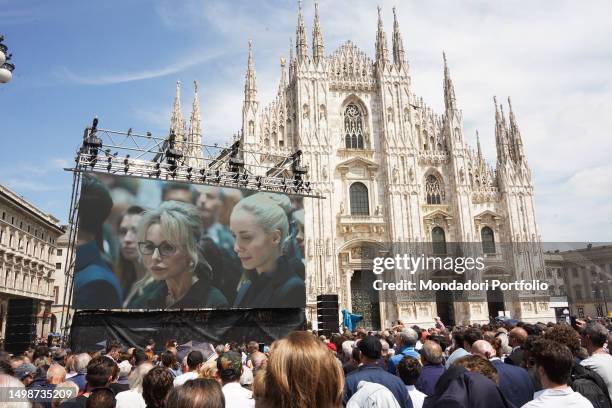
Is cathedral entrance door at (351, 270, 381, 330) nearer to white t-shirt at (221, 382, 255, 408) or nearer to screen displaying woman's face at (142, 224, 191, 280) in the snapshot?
screen displaying woman's face at (142, 224, 191, 280)

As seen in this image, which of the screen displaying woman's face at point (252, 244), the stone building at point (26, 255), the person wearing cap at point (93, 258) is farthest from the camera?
the stone building at point (26, 255)

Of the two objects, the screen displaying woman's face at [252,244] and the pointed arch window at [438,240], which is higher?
the pointed arch window at [438,240]

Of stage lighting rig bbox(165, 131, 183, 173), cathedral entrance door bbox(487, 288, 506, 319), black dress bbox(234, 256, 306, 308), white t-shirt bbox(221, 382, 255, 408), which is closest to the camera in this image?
white t-shirt bbox(221, 382, 255, 408)

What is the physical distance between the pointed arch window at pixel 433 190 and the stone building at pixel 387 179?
0.07 meters

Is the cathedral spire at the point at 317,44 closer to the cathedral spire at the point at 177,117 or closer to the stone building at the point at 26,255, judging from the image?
the cathedral spire at the point at 177,117

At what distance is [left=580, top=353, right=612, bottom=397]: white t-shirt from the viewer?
4504mm

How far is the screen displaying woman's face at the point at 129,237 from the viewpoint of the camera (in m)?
17.3

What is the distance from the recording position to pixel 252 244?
773 inches

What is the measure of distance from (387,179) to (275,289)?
14.7 meters

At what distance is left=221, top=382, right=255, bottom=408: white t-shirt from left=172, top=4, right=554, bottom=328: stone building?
24.0 m

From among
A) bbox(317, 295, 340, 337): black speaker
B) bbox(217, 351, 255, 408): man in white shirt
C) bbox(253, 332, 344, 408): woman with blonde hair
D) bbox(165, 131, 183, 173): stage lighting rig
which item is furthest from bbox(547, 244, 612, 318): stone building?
bbox(253, 332, 344, 408): woman with blonde hair

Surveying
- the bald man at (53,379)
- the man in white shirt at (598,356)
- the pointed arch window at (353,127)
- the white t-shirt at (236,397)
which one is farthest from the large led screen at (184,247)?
the man in white shirt at (598,356)

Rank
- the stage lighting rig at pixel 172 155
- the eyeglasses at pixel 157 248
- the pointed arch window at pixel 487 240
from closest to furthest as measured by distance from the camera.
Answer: the eyeglasses at pixel 157 248
the stage lighting rig at pixel 172 155
the pointed arch window at pixel 487 240

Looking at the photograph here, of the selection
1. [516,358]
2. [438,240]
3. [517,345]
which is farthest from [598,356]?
[438,240]
